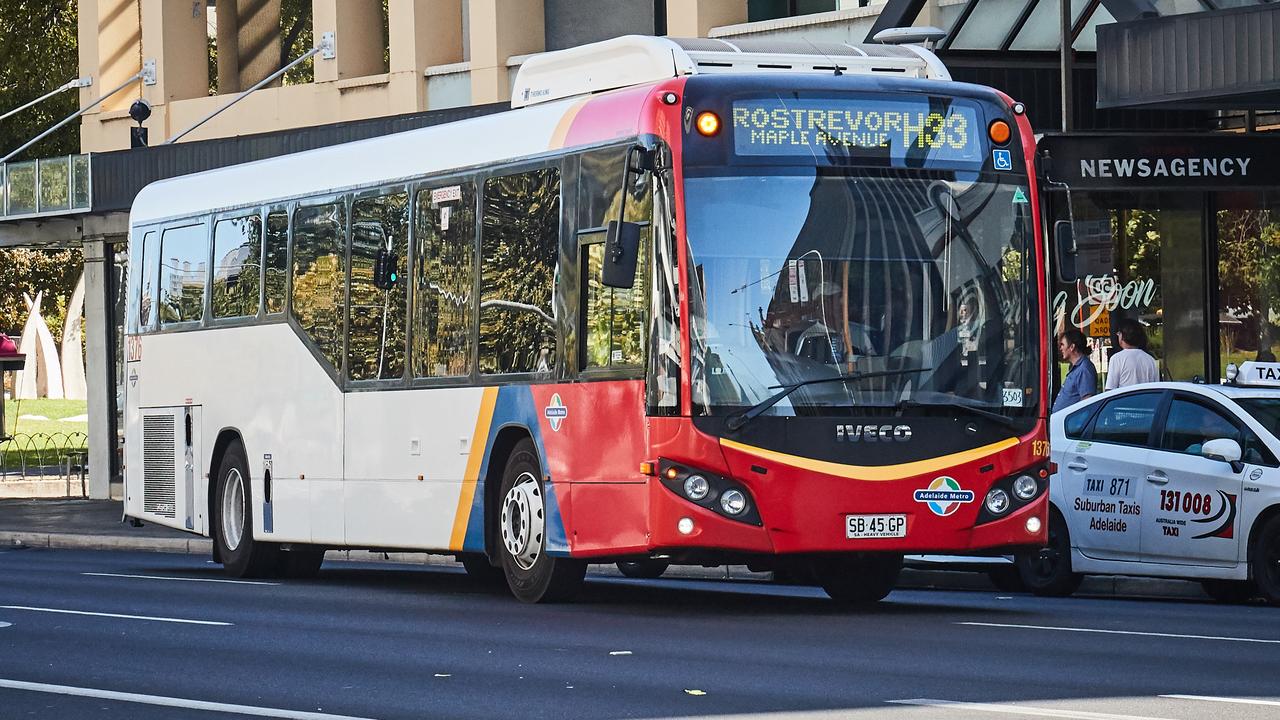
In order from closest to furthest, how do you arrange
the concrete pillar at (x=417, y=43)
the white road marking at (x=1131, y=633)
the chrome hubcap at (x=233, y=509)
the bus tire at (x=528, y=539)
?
the white road marking at (x=1131, y=633) → the bus tire at (x=528, y=539) → the chrome hubcap at (x=233, y=509) → the concrete pillar at (x=417, y=43)

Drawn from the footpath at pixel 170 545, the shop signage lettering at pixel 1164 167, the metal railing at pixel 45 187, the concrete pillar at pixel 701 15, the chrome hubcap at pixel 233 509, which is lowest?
the footpath at pixel 170 545

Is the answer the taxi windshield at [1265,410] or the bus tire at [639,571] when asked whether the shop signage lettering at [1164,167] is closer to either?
the bus tire at [639,571]

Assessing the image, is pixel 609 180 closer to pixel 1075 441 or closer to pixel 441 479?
pixel 441 479

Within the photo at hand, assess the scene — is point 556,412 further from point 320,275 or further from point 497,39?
point 497,39

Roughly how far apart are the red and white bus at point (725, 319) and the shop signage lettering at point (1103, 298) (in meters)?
9.51

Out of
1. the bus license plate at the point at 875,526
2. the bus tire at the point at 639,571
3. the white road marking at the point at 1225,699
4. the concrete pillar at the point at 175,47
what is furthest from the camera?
the concrete pillar at the point at 175,47

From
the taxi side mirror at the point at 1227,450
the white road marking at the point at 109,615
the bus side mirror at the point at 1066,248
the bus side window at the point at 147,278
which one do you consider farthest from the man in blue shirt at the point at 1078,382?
the white road marking at the point at 109,615

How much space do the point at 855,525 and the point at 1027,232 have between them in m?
2.14

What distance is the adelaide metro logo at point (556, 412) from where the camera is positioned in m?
14.7

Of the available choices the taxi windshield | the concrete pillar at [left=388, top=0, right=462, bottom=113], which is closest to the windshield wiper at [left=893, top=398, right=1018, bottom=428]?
the taxi windshield

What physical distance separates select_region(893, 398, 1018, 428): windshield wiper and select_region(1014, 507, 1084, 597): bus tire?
3.19m

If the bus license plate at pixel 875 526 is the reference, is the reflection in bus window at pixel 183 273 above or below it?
above

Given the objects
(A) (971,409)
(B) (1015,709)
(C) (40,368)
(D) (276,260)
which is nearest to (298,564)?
(D) (276,260)

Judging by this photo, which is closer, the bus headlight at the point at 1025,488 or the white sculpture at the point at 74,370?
the bus headlight at the point at 1025,488
